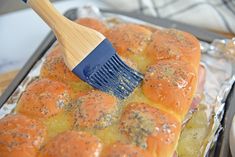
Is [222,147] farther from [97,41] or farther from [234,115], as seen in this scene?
[97,41]

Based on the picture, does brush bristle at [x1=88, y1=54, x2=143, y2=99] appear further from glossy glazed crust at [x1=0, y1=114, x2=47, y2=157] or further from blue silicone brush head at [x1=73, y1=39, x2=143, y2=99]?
glossy glazed crust at [x1=0, y1=114, x2=47, y2=157]

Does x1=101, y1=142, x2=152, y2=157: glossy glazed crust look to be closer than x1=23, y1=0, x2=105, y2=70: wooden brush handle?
Yes

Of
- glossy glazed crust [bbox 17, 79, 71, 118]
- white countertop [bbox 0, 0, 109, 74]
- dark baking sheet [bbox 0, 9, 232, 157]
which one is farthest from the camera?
white countertop [bbox 0, 0, 109, 74]

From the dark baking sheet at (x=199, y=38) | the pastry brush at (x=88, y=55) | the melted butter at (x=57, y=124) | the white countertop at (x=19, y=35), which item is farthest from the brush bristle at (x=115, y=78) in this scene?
the white countertop at (x=19, y=35)

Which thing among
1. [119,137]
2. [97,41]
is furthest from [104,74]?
[119,137]

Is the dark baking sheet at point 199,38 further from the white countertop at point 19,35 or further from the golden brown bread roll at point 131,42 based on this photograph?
the golden brown bread roll at point 131,42

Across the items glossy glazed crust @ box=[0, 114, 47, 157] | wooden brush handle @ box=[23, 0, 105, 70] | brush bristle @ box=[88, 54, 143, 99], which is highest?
wooden brush handle @ box=[23, 0, 105, 70]

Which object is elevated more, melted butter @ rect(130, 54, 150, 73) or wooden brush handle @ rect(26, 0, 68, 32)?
wooden brush handle @ rect(26, 0, 68, 32)

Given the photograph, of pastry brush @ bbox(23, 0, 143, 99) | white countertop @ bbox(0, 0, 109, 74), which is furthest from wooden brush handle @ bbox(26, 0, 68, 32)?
white countertop @ bbox(0, 0, 109, 74)
